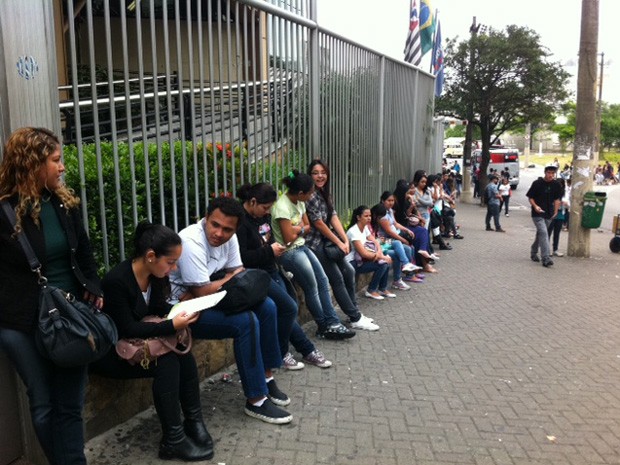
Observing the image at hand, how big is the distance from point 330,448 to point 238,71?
315cm

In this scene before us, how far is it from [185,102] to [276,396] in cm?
230

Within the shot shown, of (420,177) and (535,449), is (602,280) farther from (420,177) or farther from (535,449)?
(535,449)

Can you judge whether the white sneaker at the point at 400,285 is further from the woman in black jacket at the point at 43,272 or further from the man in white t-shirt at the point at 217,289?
the woman in black jacket at the point at 43,272

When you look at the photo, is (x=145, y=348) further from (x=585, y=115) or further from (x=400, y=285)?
(x=585, y=115)

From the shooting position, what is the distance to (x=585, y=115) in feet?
34.6

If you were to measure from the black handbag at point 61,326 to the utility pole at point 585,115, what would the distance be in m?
10.0

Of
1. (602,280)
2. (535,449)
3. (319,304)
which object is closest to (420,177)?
(602,280)

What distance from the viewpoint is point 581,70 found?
34.5ft

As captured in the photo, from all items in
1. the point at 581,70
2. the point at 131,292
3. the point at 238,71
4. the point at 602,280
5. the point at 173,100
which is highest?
the point at 581,70

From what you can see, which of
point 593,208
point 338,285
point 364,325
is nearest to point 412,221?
point 364,325

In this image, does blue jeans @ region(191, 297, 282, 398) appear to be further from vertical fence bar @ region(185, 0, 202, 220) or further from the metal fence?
vertical fence bar @ region(185, 0, 202, 220)

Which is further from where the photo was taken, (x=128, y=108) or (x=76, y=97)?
(x=128, y=108)

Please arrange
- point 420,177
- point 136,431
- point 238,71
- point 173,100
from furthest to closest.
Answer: point 420,177
point 238,71
point 173,100
point 136,431

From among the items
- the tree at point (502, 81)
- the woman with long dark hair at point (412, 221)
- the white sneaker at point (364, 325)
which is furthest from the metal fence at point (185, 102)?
the tree at point (502, 81)
